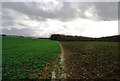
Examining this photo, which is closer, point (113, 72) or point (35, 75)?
point (35, 75)

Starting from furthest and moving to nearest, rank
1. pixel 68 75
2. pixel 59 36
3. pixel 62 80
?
pixel 59 36
pixel 68 75
pixel 62 80

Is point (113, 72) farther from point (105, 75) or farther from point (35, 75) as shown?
point (35, 75)

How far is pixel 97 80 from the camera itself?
48.5 feet

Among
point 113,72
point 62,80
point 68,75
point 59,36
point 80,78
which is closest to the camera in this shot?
point 62,80

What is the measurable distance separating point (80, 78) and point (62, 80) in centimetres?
163

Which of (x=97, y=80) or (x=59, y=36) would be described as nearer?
(x=97, y=80)

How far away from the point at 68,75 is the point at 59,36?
15874 cm

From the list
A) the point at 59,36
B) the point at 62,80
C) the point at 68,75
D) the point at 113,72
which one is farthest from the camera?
the point at 59,36

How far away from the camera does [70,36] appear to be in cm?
17900

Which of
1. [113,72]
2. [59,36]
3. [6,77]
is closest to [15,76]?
[6,77]

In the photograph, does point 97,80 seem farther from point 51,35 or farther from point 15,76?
point 51,35

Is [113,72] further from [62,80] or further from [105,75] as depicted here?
[62,80]

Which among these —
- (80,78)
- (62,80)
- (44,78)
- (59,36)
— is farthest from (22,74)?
(59,36)

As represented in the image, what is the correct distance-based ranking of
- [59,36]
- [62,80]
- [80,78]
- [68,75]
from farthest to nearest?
1. [59,36]
2. [68,75]
3. [80,78]
4. [62,80]
